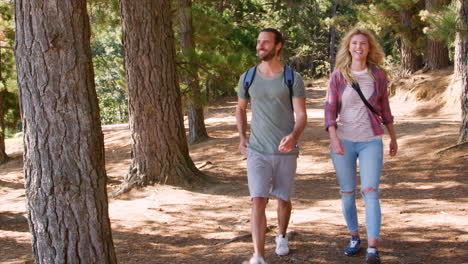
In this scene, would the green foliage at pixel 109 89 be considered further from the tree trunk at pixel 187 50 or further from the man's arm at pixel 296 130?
the man's arm at pixel 296 130

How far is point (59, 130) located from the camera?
10.8 ft

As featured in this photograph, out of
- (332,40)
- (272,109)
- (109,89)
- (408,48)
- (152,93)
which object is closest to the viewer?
(272,109)

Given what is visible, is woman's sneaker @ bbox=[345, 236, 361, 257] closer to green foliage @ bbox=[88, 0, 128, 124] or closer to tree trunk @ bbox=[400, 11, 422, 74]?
tree trunk @ bbox=[400, 11, 422, 74]

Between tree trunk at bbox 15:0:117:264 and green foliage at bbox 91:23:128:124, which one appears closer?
tree trunk at bbox 15:0:117:264

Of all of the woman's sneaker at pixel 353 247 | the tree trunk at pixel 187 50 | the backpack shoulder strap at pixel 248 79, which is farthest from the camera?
the tree trunk at pixel 187 50

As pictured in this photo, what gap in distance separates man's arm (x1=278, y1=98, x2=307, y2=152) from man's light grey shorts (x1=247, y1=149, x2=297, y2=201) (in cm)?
16

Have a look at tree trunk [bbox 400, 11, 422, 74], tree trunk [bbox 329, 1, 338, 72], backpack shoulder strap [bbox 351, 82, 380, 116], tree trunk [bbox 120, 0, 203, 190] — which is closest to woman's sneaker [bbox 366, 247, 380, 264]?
backpack shoulder strap [bbox 351, 82, 380, 116]

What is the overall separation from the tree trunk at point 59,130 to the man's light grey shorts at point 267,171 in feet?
3.75

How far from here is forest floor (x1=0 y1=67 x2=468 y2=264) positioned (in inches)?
184

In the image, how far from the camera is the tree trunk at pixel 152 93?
25.4ft

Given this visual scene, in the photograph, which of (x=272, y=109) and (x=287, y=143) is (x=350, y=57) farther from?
(x=287, y=143)

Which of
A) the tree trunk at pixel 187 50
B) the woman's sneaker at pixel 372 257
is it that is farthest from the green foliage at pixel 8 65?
the woman's sneaker at pixel 372 257

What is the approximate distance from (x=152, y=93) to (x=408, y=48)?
1512 cm

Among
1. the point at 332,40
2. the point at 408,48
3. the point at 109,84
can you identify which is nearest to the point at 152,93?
the point at 408,48
